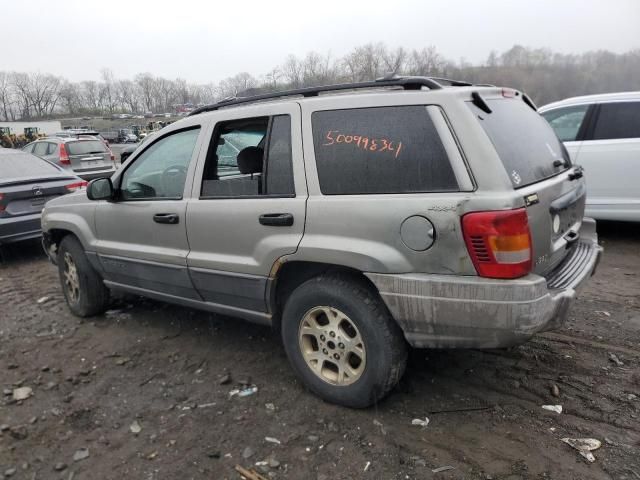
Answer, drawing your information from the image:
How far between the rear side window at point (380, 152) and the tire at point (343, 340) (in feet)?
1.89

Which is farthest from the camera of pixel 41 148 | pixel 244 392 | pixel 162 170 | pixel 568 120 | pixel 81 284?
pixel 41 148

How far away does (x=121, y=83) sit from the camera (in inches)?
4838

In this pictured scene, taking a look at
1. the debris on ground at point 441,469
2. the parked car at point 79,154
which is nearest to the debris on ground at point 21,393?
the debris on ground at point 441,469

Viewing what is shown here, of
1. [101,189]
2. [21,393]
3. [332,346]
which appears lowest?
[21,393]

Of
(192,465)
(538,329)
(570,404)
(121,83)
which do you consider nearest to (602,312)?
(570,404)

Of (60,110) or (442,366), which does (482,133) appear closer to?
(442,366)

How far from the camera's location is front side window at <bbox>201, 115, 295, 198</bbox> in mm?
3033

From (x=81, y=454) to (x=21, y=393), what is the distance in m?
0.99

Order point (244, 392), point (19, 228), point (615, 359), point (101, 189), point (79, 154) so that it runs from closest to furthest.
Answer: point (244, 392) → point (615, 359) → point (101, 189) → point (19, 228) → point (79, 154)

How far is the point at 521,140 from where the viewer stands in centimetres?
279

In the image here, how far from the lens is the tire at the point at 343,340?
270cm

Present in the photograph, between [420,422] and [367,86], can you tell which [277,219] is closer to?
[367,86]

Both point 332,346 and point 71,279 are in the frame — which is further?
point 71,279

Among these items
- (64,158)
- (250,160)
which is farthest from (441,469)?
(64,158)
